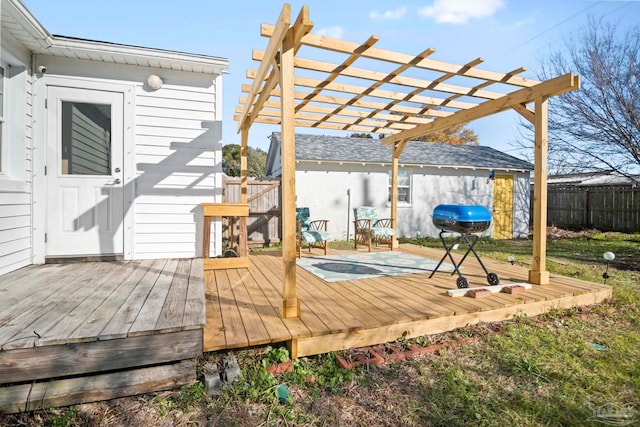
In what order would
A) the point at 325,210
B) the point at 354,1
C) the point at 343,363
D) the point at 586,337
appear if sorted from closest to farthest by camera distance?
the point at 343,363
the point at 586,337
the point at 354,1
the point at 325,210

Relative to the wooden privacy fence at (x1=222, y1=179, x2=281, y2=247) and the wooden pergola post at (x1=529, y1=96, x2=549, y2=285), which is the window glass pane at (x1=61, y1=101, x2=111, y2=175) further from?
the wooden pergola post at (x1=529, y1=96, x2=549, y2=285)

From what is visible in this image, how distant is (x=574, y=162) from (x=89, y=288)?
11094mm

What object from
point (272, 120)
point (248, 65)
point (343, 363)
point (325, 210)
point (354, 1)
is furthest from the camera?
point (325, 210)

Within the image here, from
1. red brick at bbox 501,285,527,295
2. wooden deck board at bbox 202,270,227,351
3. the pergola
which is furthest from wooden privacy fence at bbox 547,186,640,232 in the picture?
wooden deck board at bbox 202,270,227,351

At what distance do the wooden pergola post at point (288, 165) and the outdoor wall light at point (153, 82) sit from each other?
247cm

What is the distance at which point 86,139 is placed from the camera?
162 inches

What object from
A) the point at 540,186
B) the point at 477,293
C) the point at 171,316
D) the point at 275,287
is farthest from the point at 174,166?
the point at 540,186

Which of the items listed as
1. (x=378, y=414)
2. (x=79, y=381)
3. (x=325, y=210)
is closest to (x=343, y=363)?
(x=378, y=414)

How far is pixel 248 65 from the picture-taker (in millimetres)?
3957

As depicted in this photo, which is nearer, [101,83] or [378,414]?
[378,414]

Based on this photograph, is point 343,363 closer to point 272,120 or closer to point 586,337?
point 586,337

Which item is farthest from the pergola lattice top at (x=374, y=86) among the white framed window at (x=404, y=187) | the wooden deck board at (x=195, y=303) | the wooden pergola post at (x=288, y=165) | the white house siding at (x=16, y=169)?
the white framed window at (x=404, y=187)

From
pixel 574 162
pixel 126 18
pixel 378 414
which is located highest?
pixel 126 18

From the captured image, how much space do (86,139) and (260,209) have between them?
→ 419 centimetres
